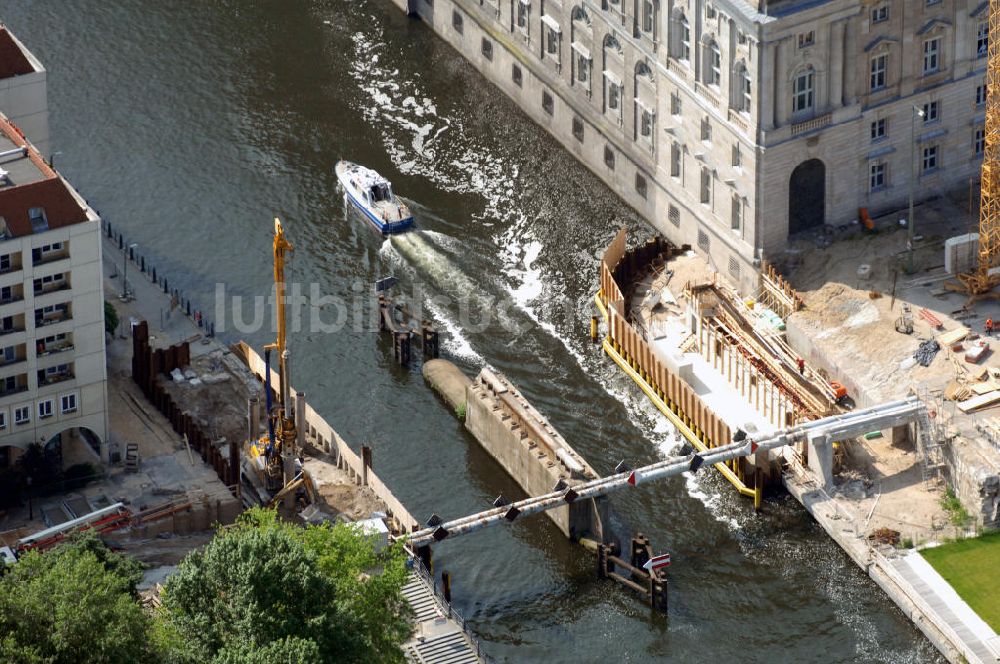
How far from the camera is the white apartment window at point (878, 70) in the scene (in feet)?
643

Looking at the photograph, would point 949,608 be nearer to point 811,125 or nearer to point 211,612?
point 811,125

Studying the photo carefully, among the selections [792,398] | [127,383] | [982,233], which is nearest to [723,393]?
[792,398]

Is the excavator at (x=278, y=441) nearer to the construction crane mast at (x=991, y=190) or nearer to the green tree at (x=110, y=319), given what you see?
the green tree at (x=110, y=319)

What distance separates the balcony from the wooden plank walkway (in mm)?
36723

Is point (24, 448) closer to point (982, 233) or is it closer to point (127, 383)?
point (127, 383)

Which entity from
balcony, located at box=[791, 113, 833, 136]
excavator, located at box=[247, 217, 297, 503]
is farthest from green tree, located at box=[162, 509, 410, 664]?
balcony, located at box=[791, 113, 833, 136]

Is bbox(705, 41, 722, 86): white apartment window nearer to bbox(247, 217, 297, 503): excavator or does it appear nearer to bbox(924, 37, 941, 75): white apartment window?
bbox(924, 37, 941, 75): white apartment window

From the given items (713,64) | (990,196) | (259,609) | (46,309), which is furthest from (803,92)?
(259,609)

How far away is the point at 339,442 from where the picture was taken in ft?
609

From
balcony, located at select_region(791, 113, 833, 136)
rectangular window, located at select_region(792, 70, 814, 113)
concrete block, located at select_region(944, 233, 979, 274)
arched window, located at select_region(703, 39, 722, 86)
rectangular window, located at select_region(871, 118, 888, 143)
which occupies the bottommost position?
concrete block, located at select_region(944, 233, 979, 274)

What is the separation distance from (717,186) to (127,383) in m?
47.9

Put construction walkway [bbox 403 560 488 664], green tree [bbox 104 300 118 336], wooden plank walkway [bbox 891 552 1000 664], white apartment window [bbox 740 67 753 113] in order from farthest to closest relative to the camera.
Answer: green tree [bbox 104 300 118 336]
white apartment window [bbox 740 67 753 113]
construction walkway [bbox 403 560 488 664]
wooden plank walkway [bbox 891 552 1000 664]

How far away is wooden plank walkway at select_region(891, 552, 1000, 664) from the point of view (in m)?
164

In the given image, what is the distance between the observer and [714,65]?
19575 centimetres
